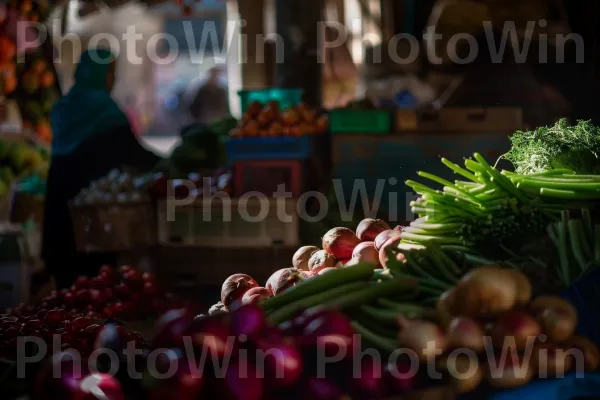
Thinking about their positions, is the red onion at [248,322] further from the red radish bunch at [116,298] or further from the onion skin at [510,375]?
the red radish bunch at [116,298]

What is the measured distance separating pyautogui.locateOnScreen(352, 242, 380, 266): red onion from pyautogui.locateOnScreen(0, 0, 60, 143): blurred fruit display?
569cm

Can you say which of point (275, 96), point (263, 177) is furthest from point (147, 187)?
point (275, 96)

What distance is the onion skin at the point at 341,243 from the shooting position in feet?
8.65

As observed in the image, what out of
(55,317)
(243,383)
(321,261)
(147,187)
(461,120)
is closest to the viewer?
(243,383)

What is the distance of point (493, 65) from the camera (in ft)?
19.3

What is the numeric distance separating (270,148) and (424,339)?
3.50m

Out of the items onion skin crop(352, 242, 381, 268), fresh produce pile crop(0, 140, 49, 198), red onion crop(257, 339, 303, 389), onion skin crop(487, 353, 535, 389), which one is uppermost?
fresh produce pile crop(0, 140, 49, 198)

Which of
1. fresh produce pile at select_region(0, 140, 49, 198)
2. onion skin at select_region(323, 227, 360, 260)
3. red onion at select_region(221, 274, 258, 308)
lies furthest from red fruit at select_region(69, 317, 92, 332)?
fresh produce pile at select_region(0, 140, 49, 198)

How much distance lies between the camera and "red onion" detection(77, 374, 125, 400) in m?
1.57

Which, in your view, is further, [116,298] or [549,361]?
[116,298]

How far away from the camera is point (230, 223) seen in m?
5.04

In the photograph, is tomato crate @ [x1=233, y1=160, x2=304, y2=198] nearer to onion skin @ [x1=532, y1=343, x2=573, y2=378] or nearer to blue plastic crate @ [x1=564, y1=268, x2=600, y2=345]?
blue plastic crate @ [x1=564, y1=268, x2=600, y2=345]

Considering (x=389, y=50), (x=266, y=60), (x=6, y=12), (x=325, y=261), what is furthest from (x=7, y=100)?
(x=325, y=261)

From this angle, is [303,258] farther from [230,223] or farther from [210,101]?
[210,101]
